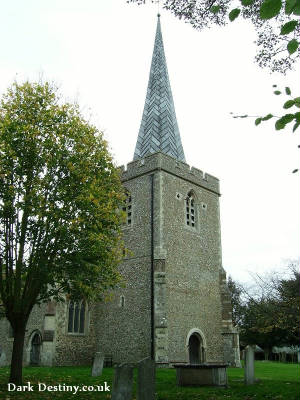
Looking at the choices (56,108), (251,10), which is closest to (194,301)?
(56,108)

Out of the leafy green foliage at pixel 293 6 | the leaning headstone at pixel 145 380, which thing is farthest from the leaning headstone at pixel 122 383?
the leafy green foliage at pixel 293 6

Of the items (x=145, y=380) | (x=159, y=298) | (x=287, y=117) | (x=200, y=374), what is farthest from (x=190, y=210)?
(x=287, y=117)

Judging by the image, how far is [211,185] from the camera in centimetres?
2453

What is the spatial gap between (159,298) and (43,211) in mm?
9737

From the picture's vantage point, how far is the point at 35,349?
2138cm

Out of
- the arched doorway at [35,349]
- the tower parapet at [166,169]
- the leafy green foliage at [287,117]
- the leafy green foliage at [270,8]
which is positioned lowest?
the arched doorway at [35,349]

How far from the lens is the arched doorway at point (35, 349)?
69.2ft

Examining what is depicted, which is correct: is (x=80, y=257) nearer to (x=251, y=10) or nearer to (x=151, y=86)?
(x=251, y=10)

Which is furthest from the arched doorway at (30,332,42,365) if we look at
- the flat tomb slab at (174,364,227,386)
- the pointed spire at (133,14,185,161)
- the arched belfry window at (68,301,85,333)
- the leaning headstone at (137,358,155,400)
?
the leaning headstone at (137,358,155,400)

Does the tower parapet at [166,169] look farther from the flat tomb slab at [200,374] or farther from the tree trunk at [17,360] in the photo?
the tree trunk at [17,360]

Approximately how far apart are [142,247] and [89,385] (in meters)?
10.3

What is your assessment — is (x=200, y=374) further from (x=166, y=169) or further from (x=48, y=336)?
(x=166, y=169)

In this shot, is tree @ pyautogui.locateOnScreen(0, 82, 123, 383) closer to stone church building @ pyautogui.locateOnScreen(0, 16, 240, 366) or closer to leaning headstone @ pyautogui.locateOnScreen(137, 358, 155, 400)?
leaning headstone @ pyautogui.locateOnScreen(137, 358, 155, 400)

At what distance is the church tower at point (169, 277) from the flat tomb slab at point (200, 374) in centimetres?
697
